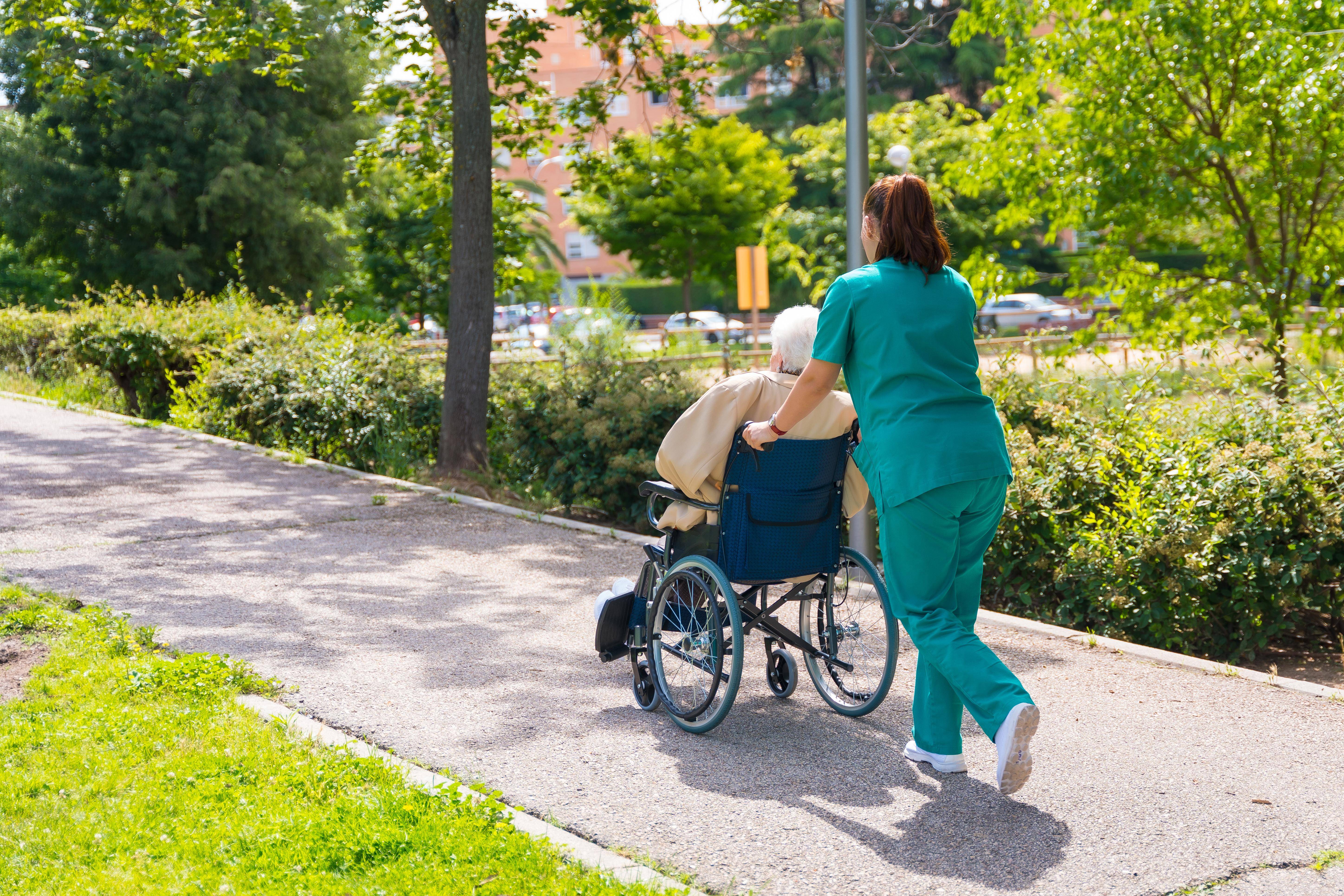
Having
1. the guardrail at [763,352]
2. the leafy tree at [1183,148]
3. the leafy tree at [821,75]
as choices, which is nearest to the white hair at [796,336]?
the guardrail at [763,352]

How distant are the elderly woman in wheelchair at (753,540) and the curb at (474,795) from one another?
833 millimetres

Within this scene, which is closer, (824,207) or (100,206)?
(100,206)

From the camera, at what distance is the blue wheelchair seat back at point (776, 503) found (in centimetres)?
432

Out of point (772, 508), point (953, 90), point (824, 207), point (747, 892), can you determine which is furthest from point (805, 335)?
point (953, 90)

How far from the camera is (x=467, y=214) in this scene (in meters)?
10.6

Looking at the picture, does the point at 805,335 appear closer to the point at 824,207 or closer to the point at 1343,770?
the point at 1343,770

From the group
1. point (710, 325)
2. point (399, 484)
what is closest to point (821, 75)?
point (710, 325)

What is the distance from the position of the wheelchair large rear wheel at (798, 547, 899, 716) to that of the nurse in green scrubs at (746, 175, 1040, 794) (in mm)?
467

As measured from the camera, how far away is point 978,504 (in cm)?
387

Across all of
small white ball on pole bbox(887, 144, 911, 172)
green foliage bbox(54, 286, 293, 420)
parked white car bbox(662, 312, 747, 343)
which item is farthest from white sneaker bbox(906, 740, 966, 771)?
parked white car bbox(662, 312, 747, 343)

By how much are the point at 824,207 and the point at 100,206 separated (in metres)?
24.8

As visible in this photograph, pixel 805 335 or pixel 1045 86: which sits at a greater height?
pixel 1045 86

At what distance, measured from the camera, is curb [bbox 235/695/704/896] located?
131 inches

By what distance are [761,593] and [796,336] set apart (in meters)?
1.13
